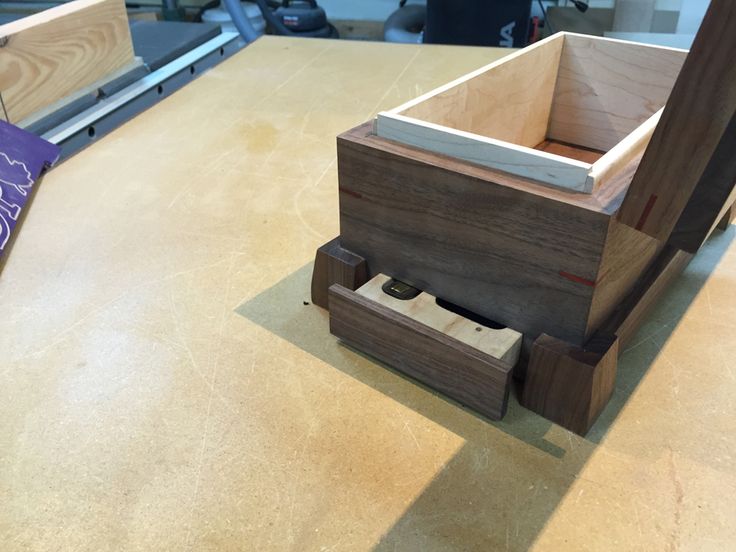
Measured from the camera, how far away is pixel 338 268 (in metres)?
0.93

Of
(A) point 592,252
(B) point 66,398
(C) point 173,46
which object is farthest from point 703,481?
(C) point 173,46

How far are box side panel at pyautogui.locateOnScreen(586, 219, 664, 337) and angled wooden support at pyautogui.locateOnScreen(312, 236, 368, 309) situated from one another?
0.33 meters

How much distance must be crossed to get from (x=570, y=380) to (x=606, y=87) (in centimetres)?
69

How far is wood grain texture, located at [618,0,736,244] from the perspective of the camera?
529 millimetres

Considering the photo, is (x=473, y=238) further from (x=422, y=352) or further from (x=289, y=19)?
(x=289, y=19)

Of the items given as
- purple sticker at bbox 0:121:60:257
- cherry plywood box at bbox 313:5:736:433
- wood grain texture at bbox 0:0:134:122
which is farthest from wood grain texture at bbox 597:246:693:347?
wood grain texture at bbox 0:0:134:122

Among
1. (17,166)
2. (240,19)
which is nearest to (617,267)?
(17,166)

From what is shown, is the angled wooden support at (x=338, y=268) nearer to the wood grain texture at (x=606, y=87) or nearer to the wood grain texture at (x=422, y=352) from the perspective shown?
the wood grain texture at (x=422, y=352)

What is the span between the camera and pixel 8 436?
781mm

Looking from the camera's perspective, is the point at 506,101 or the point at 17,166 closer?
the point at 506,101

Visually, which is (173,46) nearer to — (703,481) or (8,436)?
(8,436)

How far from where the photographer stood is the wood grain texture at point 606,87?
1115mm

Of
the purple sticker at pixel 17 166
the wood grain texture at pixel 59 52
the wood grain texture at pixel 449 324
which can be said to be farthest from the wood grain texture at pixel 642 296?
the wood grain texture at pixel 59 52

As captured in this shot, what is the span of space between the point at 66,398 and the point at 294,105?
115 centimetres
